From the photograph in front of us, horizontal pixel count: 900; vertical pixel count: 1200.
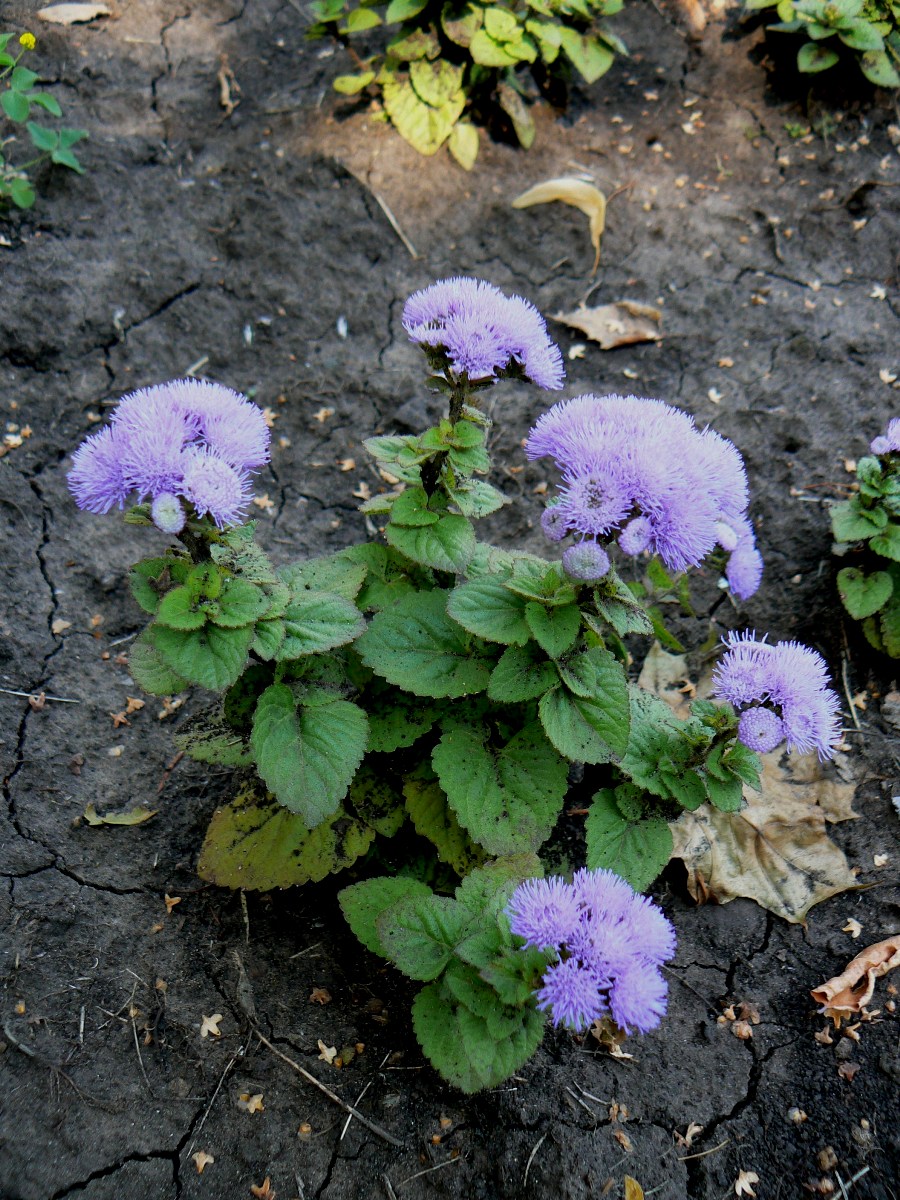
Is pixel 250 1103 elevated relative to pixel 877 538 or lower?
lower

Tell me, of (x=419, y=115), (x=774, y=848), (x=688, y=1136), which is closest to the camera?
(x=688, y=1136)

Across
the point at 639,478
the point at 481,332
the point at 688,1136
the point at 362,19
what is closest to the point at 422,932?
the point at 688,1136

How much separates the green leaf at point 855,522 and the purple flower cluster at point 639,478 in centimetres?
110

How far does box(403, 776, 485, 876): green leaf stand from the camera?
2.24 meters

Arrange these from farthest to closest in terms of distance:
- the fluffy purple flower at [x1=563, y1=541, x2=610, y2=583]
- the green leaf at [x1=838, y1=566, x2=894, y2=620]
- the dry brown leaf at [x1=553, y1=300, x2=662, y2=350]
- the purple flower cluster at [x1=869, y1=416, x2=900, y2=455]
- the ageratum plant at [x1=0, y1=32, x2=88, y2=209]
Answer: the dry brown leaf at [x1=553, y1=300, x2=662, y2=350]
the ageratum plant at [x1=0, y1=32, x2=88, y2=209]
the green leaf at [x1=838, y1=566, x2=894, y2=620]
the purple flower cluster at [x1=869, y1=416, x2=900, y2=455]
the fluffy purple flower at [x1=563, y1=541, x2=610, y2=583]

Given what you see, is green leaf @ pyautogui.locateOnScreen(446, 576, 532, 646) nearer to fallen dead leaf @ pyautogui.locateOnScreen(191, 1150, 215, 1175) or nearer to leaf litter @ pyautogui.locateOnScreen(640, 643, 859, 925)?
leaf litter @ pyautogui.locateOnScreen(640, 643, 859, 925)

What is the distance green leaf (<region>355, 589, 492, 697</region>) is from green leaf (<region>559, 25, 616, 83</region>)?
3.15 metres

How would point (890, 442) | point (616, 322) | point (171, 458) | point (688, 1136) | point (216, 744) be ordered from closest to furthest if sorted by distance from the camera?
point (171, 458) < point (688, 1136) < point (216, 744) < point (890, 442) < point (616, 322)

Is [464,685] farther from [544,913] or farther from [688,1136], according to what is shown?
[688,1136]

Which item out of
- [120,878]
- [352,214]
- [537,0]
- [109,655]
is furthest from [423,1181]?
[537,0]

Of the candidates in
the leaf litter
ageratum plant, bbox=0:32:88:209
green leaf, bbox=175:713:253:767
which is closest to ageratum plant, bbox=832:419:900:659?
the leaf litter

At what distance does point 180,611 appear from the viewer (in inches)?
71.2

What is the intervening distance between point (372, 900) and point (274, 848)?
297mm

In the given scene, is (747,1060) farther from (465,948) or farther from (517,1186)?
(465,948)
